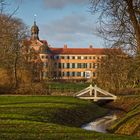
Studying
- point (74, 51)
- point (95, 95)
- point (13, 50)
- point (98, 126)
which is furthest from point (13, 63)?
point (74, 51)

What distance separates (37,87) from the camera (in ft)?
188

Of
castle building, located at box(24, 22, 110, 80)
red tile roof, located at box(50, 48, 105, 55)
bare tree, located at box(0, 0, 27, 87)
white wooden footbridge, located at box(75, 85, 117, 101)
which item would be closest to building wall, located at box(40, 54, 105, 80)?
castle building, located at box(24, 22, 110, 80)

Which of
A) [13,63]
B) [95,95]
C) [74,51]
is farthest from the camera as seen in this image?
[74,51]

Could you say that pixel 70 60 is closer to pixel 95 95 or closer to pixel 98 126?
pixel 95 95

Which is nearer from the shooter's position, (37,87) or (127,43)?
(127,43)

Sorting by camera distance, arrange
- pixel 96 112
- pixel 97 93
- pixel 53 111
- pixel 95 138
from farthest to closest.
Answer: pixel 97 93
pixel 96 112
pixel 53 111
pixel 95 138

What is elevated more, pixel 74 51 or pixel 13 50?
pixel 74 51

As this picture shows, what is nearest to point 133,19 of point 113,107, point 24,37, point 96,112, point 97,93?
point 96,112

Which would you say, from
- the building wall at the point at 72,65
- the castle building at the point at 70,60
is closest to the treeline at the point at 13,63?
the castle building at the point at 70,60

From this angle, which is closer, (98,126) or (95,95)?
(98,126)

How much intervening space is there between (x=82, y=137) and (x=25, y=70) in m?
47.7

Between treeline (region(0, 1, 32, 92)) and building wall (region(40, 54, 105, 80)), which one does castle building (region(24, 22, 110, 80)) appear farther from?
treeline (region(0, 1, 32, 92))

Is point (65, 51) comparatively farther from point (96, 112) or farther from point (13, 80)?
point (96, 112)

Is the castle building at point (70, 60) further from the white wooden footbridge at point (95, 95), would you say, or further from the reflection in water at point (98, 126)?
the reflection in water at point (98, 126)
